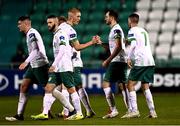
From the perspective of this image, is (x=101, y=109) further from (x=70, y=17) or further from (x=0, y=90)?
(x=0, y=90)

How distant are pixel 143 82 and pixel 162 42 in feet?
46.4

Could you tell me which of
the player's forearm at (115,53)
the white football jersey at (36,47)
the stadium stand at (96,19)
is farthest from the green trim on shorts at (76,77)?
the stadium stand at (96,19)

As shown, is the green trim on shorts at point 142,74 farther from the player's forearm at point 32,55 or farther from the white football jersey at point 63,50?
the player's forearm at point 32,55

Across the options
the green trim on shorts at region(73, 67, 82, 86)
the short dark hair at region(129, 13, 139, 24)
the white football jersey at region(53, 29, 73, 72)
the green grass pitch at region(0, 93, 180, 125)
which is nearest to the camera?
the green grass pitch at region(0, 93, 180, 125)

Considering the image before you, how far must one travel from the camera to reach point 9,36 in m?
31.4

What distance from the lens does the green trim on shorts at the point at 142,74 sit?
15.4m

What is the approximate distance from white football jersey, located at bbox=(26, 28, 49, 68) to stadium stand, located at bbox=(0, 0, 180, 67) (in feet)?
43.8

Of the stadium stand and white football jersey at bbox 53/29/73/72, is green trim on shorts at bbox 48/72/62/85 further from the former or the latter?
the stadium stand

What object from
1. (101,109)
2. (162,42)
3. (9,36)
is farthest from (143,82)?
(9,36)

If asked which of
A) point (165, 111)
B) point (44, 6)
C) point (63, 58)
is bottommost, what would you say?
point (165, 111)

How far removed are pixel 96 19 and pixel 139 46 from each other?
1590 cm

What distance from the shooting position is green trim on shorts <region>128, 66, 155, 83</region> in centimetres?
1537

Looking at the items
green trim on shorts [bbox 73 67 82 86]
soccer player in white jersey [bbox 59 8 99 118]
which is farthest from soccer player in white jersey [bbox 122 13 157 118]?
green trim on shorts [bbox 73 67 82 86]

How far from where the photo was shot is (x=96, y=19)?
103 feet
